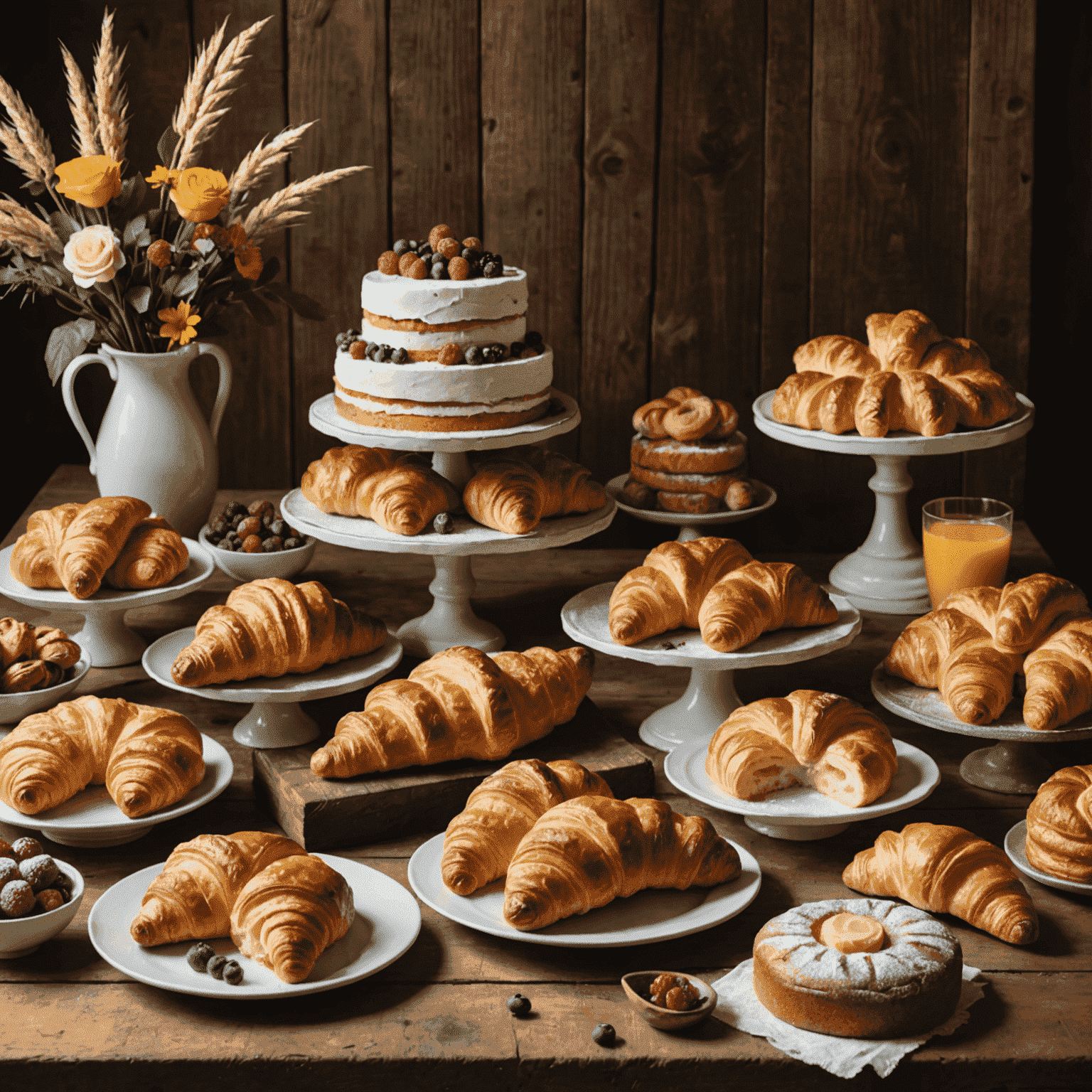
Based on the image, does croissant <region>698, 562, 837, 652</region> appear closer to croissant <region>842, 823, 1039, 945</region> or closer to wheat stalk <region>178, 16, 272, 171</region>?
croissant <region>842, 823, 1039, 945</region>

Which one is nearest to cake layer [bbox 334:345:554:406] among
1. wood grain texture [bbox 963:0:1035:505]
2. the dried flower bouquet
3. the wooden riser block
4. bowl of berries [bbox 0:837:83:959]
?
the dried flower bouquet

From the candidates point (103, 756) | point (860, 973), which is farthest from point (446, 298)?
point (860, 973)

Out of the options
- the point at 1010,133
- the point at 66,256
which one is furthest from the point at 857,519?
the point at 66,256

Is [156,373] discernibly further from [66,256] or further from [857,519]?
[857,519]

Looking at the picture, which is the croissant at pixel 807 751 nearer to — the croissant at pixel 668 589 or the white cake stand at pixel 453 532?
the croissant at pixel 668 589

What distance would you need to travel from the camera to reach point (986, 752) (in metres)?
1.72

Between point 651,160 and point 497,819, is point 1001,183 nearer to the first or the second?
point 651,160

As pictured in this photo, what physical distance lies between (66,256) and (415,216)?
34.2 inches

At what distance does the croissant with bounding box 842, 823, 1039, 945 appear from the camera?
1338mm

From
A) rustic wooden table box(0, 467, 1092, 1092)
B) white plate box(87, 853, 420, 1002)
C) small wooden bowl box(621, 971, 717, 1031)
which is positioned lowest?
rustic wooden table box(0, 467, 1092, 1092)

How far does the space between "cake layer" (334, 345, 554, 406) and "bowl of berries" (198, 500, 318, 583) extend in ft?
1.00

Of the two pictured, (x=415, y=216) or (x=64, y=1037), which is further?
(x=415, y=216)

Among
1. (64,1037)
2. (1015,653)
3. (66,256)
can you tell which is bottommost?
(64,1037)

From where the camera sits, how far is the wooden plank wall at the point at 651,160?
2.70 m
